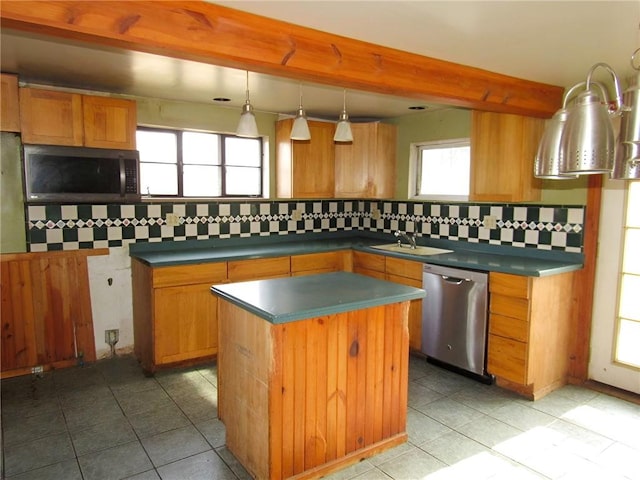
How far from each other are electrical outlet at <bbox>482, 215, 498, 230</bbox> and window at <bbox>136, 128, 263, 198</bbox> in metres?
2.18

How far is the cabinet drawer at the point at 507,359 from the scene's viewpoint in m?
3.16

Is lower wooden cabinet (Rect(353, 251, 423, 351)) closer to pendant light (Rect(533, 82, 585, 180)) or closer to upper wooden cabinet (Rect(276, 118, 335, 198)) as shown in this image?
upper wooden cabinet (Rect(276, 118, 335, 198))

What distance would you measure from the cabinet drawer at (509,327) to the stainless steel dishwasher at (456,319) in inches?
2.5

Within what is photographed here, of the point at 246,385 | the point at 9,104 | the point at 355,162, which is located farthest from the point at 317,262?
the point at 9,104

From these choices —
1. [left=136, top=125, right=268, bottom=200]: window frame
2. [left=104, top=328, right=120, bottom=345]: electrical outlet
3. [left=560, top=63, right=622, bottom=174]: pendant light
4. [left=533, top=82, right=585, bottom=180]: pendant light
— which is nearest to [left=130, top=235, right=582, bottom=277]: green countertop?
[left=136, top=125, right=268, bottom=200]: window frame

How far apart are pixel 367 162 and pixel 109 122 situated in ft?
8.02

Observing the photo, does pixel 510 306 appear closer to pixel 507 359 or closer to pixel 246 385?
pixel 507 359

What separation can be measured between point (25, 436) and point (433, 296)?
2.93m

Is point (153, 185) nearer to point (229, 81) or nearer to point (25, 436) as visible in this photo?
point (229, 81)

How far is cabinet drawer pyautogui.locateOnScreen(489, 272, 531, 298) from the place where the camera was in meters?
3.11

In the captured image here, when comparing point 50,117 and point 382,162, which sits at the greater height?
point 50,117

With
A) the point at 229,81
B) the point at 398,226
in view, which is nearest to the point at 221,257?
the point at 229,81

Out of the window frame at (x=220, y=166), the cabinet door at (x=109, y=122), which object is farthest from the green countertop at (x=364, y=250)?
the cabinet door at (x=109, y=122)

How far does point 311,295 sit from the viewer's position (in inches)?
93.8
